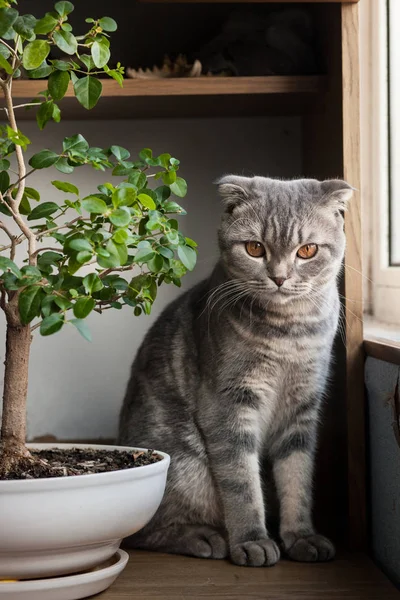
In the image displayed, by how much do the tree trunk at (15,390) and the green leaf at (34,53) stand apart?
362 millimetres

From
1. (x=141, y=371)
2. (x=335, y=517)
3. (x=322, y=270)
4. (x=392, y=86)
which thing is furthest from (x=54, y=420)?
(x=392, y=86)

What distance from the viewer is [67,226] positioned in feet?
3.44

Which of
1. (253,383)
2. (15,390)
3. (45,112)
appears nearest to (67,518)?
(15,390)

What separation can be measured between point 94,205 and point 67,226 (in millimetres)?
133

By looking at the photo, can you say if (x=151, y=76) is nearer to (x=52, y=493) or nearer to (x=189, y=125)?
(x=189, y=125)

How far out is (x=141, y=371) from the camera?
1.48 m

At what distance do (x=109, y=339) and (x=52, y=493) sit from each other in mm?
826

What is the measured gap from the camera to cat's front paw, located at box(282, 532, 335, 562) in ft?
4.09

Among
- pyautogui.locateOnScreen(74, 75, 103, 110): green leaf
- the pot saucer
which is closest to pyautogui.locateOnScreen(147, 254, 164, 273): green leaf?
pyautogui.locateOnScreen(74, 75, 103, 110): green leaf

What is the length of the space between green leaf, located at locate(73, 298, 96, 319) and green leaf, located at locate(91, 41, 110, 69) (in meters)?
0.31

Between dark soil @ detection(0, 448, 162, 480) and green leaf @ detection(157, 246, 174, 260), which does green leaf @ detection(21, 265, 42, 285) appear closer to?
green leaf @ detection(157, 246, 174, 260)

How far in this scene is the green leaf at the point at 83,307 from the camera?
0.91 metres

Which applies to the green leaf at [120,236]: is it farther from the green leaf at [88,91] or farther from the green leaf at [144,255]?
the green leaf at [88,91]

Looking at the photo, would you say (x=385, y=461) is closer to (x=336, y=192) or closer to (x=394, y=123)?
(x=336, y=192)
